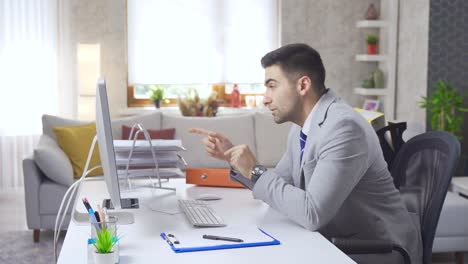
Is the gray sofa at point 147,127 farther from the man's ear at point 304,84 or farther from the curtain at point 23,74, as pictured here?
the man's ear at point 304,84

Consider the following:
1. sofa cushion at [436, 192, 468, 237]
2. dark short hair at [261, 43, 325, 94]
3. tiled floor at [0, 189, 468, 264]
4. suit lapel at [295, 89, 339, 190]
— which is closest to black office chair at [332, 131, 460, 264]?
suit lapel at [295, 89, 339, 190]

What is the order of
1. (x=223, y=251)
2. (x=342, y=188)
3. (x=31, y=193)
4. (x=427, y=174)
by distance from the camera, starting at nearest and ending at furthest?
1. (x=223, y=251)
2. (x=342, y=188)
3. (x=427, y=174)
4. (x=31, y=193)

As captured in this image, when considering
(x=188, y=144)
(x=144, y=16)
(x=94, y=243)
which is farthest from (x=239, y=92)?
(x=94, y=243)

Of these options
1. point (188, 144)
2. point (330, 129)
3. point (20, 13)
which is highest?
point (20, 13)

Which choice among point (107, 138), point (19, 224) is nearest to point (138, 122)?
point (19, 224)

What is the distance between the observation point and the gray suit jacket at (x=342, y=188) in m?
2.13

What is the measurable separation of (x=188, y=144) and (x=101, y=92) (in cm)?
365

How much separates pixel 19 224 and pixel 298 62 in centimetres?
357

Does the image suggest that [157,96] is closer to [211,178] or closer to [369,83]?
[369,83]

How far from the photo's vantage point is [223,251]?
1871mm

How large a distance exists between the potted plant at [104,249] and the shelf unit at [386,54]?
559 centimetres

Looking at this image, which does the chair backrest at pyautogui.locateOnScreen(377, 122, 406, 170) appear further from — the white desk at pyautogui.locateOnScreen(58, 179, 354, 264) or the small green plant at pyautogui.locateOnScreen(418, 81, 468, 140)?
the white desk at pyautogui.locateOnScreen(58, 179, 354, 264)

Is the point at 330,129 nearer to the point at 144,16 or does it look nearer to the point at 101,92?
the point at 101,92

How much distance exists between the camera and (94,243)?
171 cm
